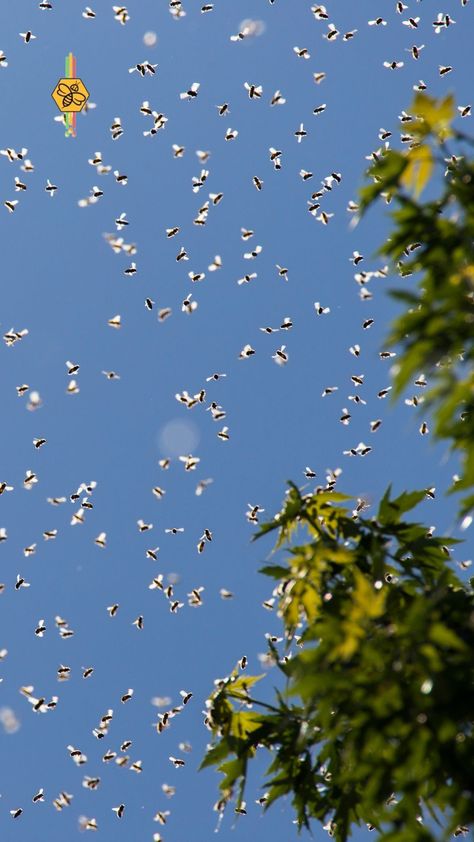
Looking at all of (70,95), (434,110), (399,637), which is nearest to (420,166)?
(434,110)

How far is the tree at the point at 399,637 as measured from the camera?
13.3ft

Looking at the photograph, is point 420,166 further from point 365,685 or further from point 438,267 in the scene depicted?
point 365,685

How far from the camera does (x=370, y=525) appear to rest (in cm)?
604

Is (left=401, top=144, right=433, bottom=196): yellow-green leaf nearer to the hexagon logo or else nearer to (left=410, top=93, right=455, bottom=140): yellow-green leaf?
(left=410, top=93, right=455, bottom=140): yellow-green leaf

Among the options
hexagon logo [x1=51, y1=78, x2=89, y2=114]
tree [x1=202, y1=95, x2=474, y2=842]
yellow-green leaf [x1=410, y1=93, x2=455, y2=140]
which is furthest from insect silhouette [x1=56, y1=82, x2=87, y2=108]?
yellow-green leaf [x1=410, y1=93, x2=455, y2=140]

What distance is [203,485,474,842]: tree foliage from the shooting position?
13.3 feet

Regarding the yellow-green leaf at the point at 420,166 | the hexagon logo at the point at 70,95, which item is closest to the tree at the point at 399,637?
the yellow-green leaf at the point at 420,166

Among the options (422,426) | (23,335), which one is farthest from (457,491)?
(23,335)

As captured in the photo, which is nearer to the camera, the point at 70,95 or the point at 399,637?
the point at 399,637

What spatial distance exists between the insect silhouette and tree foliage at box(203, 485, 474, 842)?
52.4 ft

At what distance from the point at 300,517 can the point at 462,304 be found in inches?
109

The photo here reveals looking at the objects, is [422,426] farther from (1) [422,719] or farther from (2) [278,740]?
(1) [422,719]

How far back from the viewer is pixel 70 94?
19.0 meters

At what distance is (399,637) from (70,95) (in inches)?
719
